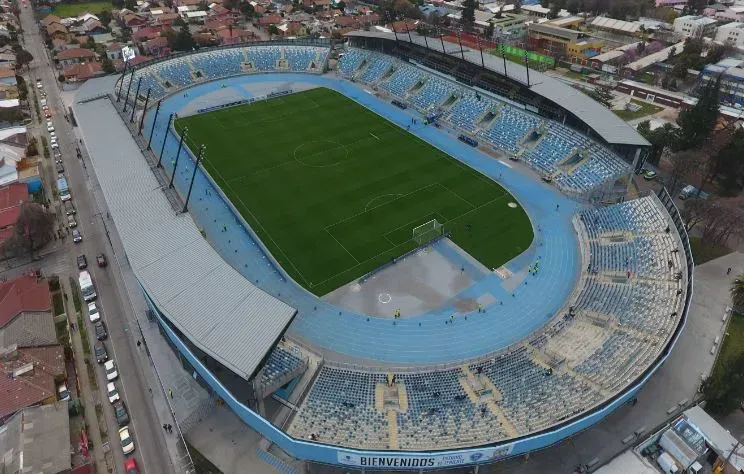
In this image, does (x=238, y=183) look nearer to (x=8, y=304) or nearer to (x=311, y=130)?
(x=311, y=130)

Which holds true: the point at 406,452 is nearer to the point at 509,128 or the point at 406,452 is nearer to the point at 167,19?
the point at 509,128

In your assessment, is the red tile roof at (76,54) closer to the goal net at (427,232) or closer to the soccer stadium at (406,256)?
the soccer stadium at (406,256)

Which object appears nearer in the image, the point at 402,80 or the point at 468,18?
the point at 402,80

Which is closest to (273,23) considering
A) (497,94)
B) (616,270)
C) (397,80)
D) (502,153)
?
(397,80)

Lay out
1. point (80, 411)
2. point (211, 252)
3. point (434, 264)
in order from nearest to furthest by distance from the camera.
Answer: point (80, 411)
point (211, 252)
point (434, 264)

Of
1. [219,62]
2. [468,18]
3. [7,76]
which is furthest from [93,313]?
[468,18]

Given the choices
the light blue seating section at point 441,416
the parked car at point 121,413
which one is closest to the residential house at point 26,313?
the parked car at point 121,413
